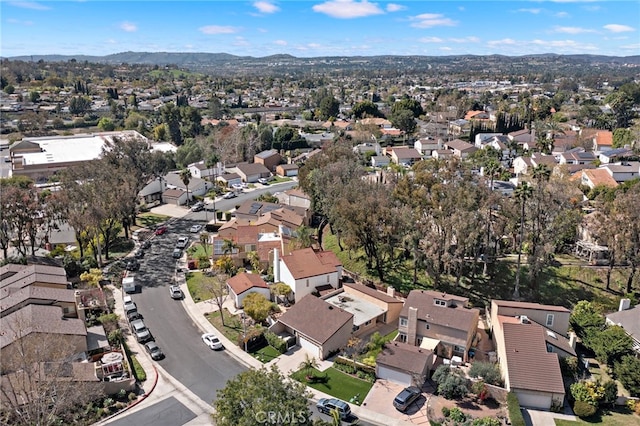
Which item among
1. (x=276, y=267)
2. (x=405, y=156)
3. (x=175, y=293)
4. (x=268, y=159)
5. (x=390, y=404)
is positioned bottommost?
(x=390, y=404)

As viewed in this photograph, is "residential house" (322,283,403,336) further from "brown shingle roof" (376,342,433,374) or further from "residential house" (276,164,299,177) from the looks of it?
"residential house" (276,164,299,177)

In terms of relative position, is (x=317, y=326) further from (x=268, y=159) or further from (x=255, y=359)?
(x=268, y=159)

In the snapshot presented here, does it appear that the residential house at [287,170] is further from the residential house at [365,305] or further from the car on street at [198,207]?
the residential house at [365,305]

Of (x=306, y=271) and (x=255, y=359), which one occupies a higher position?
(x=306, y=271)

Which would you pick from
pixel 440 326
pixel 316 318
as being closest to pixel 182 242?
pixel 316 318

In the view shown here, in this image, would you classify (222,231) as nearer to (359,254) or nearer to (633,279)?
(359,254)

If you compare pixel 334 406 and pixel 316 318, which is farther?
pixel 316 318

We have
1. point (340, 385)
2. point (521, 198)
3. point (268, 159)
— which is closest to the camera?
point (340, 385)
